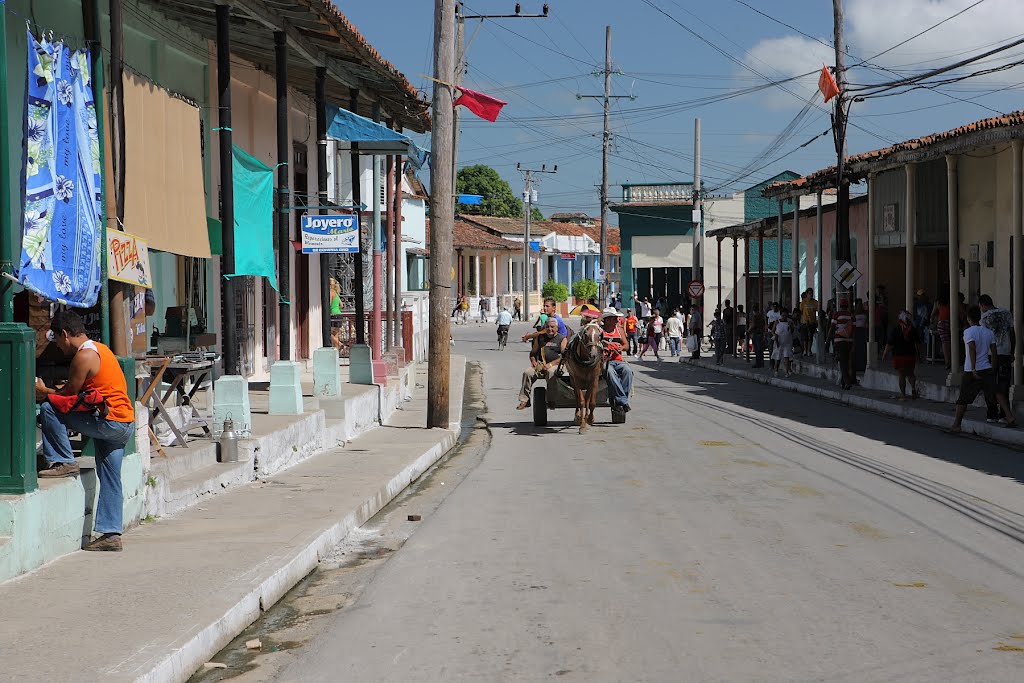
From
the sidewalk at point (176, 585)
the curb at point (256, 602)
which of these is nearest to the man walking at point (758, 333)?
the sidewalk at point (176, 585)

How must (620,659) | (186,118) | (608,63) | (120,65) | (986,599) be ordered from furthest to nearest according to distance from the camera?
(608,63) < (186,118) < (120,65) < (986,599) < (620,659)

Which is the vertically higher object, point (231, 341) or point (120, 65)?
point (120, 65)

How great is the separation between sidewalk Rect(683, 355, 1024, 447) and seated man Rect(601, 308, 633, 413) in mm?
5149

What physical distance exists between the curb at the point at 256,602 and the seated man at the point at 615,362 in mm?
6432

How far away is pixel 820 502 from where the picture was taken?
442 inches

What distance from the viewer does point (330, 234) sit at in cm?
1825

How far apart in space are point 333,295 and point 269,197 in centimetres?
1321

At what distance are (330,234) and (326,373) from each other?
2.20m

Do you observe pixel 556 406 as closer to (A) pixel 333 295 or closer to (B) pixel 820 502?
(B) pixel 820 502

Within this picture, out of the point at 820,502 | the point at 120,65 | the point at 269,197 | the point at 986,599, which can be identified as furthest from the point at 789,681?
the point at 269,197

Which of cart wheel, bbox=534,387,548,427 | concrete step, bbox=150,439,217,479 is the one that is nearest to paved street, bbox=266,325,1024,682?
concrete step, bbox=150,439,217,479

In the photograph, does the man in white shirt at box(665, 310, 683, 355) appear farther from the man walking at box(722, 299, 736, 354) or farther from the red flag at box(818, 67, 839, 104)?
the red flag at box(818, 67, 839, 104)

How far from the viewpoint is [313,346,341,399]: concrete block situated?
1733cm

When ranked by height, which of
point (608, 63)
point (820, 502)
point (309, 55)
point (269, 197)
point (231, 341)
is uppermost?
point (608, 63)
